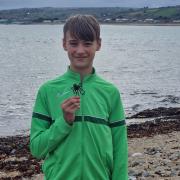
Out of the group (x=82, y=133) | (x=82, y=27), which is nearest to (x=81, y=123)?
(x=82, y=133)

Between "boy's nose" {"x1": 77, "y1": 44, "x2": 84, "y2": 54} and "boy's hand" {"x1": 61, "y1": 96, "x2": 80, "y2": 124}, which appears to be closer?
"boy's hand" {"x1": 61, "y1": 96, "x2": 80, "y2": 124}

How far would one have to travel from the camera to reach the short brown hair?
3.77 metres

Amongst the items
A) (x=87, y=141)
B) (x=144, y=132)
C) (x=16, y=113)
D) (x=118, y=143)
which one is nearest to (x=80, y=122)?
(x=87, y=141)

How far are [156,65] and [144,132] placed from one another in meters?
43.1

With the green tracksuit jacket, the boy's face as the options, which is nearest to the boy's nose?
the boy's face

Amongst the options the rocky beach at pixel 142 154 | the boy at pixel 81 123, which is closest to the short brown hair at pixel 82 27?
the boy at pixel 81 123

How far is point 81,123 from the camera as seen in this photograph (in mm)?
3711

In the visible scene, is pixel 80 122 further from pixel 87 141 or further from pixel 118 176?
pixel 118 176

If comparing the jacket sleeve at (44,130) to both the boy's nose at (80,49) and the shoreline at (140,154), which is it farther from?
the shoreline at (140,154)

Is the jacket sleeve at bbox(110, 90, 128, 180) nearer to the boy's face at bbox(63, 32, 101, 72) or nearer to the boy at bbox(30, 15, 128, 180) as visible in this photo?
the boy at bbox(30, 15, 128, 180)

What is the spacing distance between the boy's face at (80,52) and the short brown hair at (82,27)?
0.13 ft

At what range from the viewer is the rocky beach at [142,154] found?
9727 millimetres

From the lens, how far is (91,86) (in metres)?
3.83

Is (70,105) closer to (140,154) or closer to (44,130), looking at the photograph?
(44,130)
